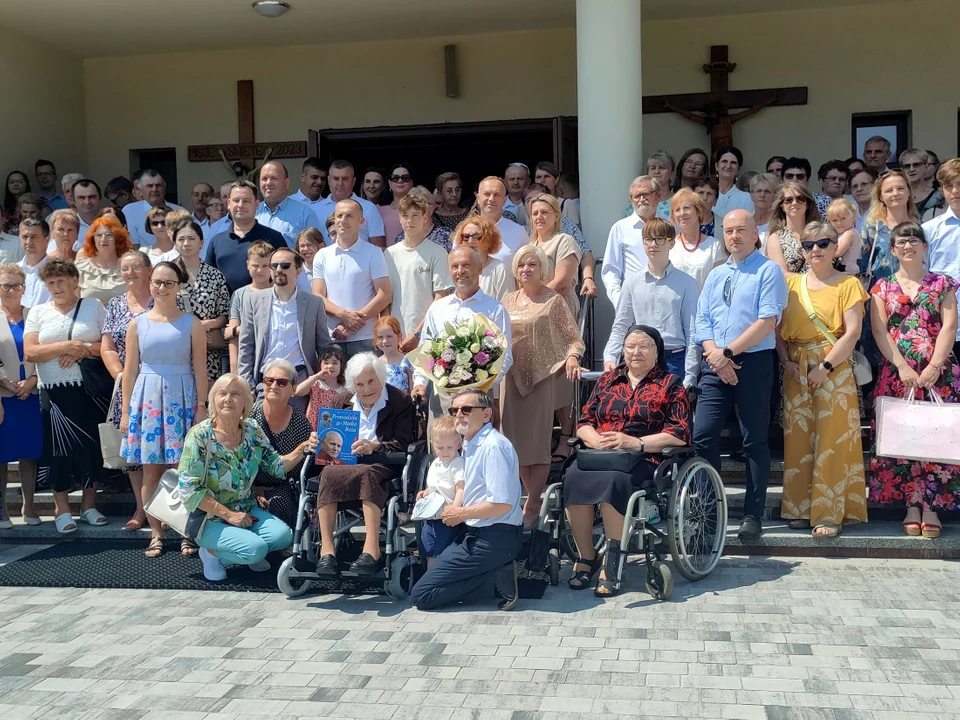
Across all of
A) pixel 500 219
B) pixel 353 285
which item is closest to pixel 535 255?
pixel 500 219

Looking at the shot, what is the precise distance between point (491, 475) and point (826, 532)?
6.43 feet

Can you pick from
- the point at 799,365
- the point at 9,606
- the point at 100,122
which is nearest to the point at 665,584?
the point at 799,365

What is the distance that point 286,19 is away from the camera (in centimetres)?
1012

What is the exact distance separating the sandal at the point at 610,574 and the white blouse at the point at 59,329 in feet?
11.5

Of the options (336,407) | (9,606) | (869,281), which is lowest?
(9,606)

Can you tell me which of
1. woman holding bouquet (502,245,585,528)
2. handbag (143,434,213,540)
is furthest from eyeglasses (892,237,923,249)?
handbag (143,434,213,540)

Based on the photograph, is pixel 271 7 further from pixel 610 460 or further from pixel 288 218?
pixel 610 460

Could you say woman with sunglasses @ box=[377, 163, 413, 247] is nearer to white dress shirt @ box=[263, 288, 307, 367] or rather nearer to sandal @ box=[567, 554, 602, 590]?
white dress shirt @ box=[263, 288, 307, 367]

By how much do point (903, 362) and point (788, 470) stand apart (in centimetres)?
84

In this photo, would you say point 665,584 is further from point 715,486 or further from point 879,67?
point 879,67

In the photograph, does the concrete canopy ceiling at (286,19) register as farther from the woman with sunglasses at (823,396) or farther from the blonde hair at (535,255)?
the woman with sunglasses at (823,396)

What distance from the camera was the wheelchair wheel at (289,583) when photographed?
17.6ft

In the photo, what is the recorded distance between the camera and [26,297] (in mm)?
7285

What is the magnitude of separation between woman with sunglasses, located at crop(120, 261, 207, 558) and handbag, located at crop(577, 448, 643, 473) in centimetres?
233
